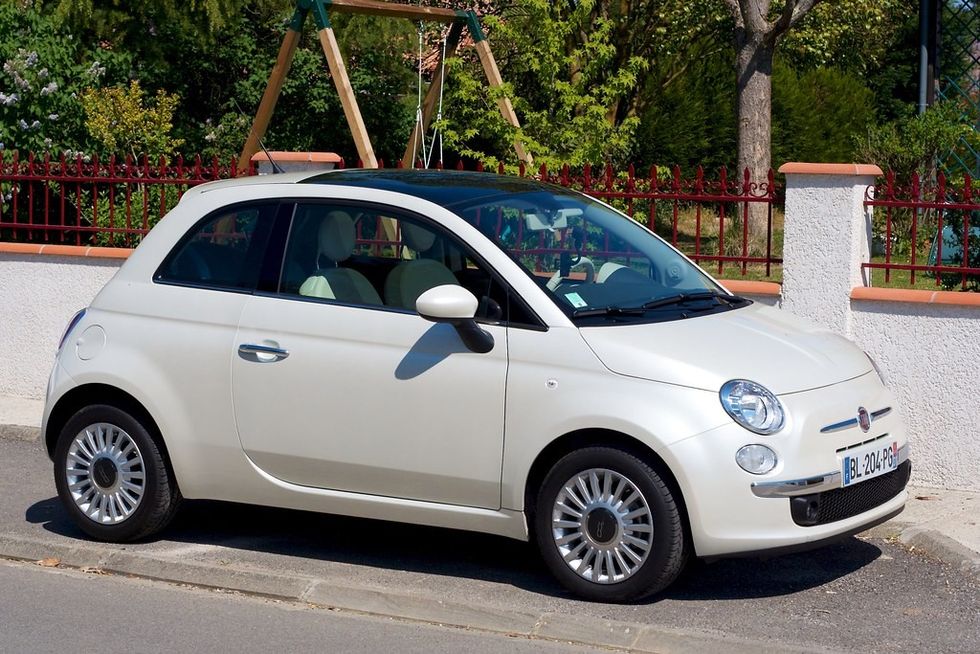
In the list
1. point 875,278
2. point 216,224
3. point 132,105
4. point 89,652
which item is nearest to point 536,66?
point 132,105

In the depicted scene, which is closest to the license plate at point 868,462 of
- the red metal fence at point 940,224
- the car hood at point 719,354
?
the car hood at point 719,354

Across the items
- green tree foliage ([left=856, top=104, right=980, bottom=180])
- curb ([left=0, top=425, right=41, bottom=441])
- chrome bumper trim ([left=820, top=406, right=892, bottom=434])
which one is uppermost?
green tree foliage ([left=856, top=104, right=980, bottom=180])

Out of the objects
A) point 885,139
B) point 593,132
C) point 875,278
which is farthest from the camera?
point 885,139

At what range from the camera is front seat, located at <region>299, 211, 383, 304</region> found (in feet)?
21.1

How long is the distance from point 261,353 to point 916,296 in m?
3.81

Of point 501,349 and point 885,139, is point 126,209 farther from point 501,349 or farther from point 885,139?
point 885,139

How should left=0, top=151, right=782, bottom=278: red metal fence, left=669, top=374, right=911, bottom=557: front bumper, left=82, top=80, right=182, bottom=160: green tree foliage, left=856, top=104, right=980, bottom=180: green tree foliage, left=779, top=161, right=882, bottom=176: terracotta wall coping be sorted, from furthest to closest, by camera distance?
1. left=856, top=104, right=980, bottom=180: green tree foliage
2. left=82, top=80, right=182, bottom=160: green tree foliage
3. left=0, top=151, right=782, bottom=278: red metal fence
4. left=779, top=161, right=882, bottom=176: terracotta wall coping
5. left=669, top=374, right=911, bottom=557: front bumper

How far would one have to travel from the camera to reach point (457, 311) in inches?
232

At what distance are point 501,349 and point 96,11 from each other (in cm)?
1438

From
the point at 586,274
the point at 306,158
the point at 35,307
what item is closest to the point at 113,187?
the point at 35,307

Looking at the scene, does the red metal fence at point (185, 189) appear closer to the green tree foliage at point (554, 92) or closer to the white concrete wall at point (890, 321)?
the white concrete wall at point (890, 321)

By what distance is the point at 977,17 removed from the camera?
70.0 ft

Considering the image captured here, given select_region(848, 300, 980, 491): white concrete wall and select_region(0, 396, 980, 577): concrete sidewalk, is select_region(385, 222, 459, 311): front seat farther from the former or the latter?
select_region(848, 300, 980, 491): white concrete wall

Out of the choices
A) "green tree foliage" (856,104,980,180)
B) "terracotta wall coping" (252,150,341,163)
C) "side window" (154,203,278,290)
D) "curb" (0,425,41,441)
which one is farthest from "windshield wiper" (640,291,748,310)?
"green tree foliage" (856,104,980,180)
